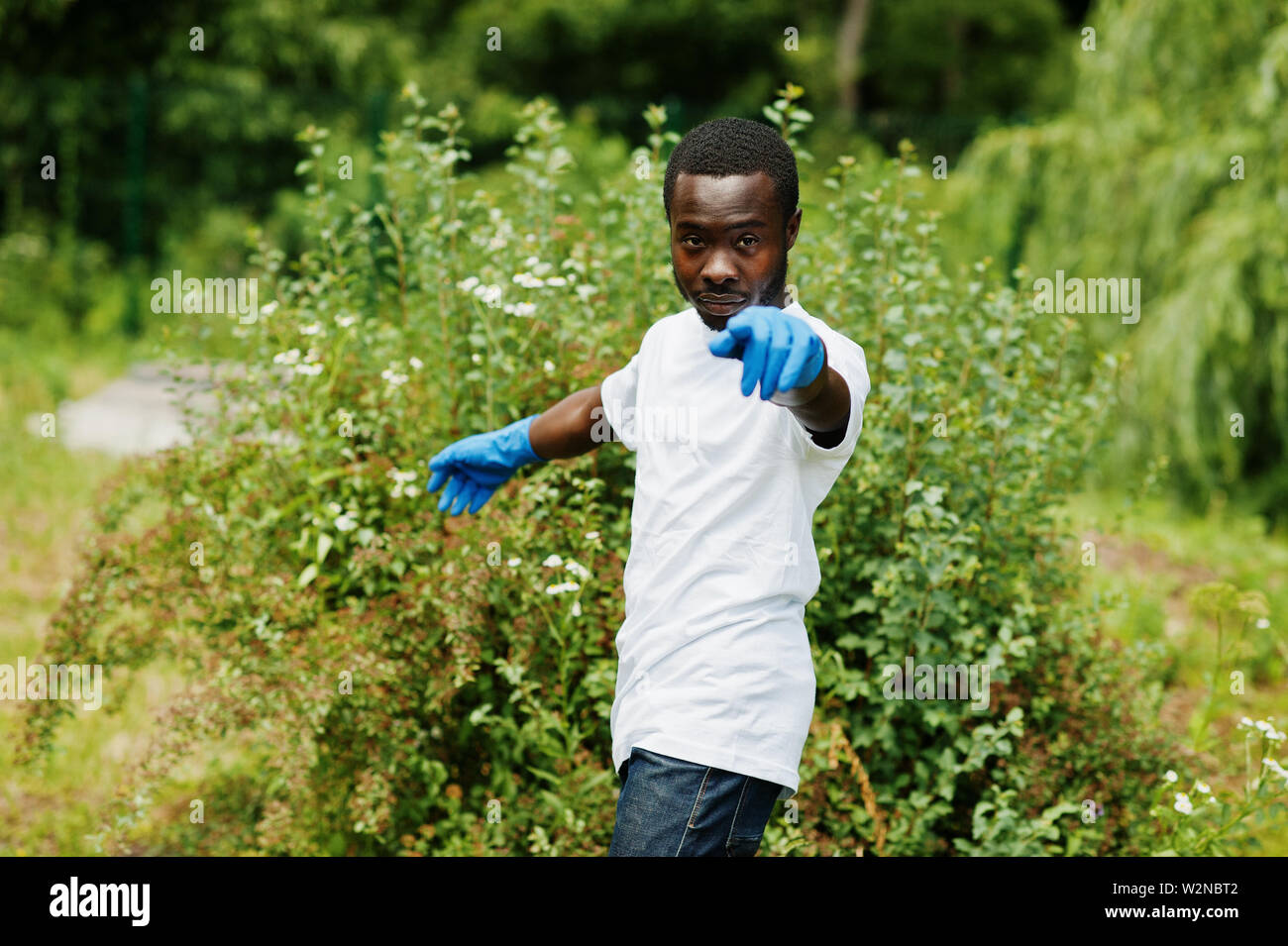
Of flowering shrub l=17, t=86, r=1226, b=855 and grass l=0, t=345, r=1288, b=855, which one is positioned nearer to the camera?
flowering shrub l=17, t=86, r=1226, b=855

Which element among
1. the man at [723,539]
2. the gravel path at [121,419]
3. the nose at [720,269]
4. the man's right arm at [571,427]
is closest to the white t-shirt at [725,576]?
the man at [723,539]

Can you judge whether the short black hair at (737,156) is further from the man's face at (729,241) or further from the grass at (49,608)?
the grass at (49,608)

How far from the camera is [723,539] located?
2.01m

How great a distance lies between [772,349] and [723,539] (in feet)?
1.20

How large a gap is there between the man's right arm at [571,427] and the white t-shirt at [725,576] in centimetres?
32

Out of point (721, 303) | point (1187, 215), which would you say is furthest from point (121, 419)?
point (721, 303)

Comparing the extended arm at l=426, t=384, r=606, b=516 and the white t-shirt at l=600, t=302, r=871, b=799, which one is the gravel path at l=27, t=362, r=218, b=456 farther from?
the white t-shirt at l=600, t=302, r=871, b=799

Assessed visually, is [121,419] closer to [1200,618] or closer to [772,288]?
[1200,618]

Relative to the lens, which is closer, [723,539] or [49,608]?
[723,539]

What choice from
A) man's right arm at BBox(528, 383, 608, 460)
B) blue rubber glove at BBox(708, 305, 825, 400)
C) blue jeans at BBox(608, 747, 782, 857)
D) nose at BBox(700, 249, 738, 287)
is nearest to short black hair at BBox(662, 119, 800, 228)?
nose at BBox(700, 249, 738, 287)

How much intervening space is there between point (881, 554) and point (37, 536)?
4.09m

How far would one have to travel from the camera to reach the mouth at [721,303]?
199 centimetres

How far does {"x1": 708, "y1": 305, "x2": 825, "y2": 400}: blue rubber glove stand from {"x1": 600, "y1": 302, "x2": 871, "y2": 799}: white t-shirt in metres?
0.15

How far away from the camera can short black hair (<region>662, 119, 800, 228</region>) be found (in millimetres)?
2004
